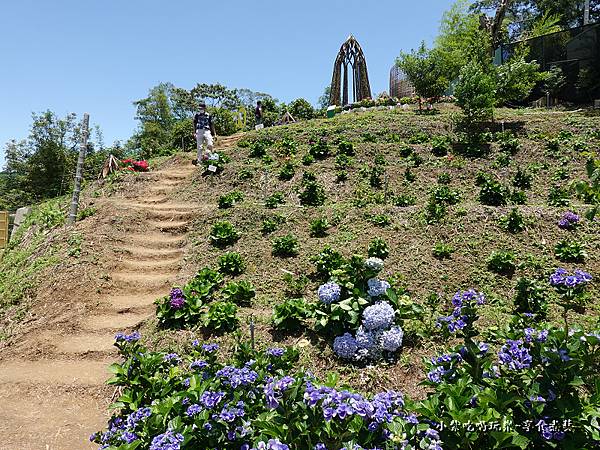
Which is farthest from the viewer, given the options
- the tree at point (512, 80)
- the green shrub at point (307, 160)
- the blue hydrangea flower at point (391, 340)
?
the tree at point (512, 80)

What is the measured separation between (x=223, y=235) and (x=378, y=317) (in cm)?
346

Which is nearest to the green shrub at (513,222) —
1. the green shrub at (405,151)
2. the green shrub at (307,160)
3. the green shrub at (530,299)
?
the green shrub at (530,299)

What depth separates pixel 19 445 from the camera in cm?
328

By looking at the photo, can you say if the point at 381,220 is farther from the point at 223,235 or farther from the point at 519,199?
the point at 519,199

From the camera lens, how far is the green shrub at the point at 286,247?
19.8ft

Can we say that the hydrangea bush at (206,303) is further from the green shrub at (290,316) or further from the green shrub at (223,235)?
the green shrub at (223,235)

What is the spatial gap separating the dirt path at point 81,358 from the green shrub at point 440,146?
6.86 m

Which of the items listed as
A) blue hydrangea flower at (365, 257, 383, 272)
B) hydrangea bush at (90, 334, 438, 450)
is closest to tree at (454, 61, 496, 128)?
blue hydrangea flower at (365, 257, 383, 272)

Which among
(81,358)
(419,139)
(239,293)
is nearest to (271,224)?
(239,293)

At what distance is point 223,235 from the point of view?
654 centimetres

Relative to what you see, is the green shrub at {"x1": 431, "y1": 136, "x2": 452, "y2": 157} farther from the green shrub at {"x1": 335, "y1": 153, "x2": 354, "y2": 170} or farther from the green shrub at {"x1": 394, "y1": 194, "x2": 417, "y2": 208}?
the green shrub at {"x1": 394, "y1": 194, "x2": 417, "y2": 208}

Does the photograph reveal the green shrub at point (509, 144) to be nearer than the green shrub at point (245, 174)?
No

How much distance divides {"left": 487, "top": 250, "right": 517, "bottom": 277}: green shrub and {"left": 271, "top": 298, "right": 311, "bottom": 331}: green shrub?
106 inches

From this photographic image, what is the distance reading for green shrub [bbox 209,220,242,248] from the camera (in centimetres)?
654
